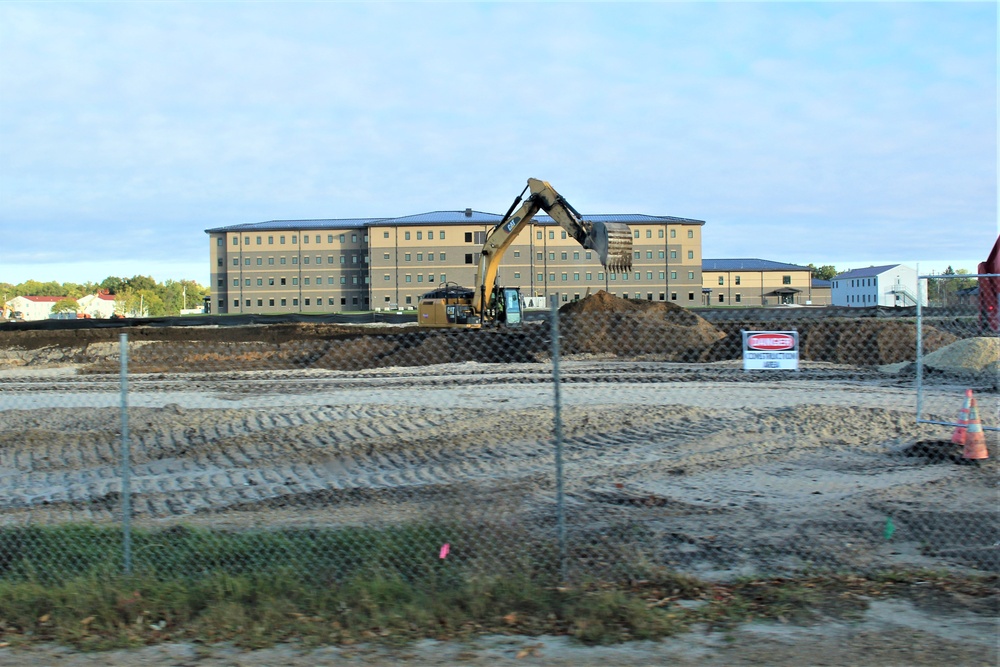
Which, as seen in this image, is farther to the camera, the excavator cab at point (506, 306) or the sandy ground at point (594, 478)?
the excavator cab at point (506, 306)

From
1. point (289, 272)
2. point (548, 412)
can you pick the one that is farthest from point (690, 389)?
point (289, 272)

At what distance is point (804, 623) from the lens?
5027 mm

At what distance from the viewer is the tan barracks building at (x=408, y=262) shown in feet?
Result: 217

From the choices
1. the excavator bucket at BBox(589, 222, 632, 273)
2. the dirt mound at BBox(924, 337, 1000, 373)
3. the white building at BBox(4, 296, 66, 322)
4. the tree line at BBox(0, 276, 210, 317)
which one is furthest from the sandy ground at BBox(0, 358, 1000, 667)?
the white building at BBox(4, 296, 66, 322)

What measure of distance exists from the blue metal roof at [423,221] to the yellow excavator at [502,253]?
3692cm

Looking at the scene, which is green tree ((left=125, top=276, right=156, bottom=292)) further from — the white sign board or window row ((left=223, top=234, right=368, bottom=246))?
the white sign board

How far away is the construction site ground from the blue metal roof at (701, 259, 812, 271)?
6181 cm

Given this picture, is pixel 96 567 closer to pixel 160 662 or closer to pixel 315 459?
pixel 160 662

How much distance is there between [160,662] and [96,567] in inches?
64.6

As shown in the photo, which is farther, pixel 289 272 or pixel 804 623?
pixel 289 272

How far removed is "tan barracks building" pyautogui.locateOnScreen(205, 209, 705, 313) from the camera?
66.2 meters

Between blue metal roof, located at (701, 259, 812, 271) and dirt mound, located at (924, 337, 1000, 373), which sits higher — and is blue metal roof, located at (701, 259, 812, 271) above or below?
above

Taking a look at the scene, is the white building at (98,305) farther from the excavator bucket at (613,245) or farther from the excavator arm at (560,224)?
the excavator bucket at (613,245)

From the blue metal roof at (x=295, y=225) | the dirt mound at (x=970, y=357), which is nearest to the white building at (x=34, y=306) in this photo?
the blue metal roof at (x=295, y=225)
